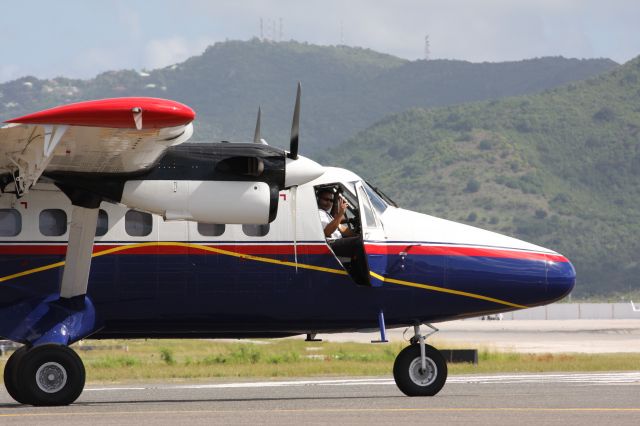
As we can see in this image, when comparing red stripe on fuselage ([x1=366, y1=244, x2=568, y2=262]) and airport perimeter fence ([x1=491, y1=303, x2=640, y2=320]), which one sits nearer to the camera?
red stripe on fuselage ([x1=366, y1=244, x2=568, y2=262])

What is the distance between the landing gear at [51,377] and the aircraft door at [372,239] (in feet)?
15.2

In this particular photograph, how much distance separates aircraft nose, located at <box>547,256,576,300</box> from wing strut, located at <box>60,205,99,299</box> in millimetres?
7076

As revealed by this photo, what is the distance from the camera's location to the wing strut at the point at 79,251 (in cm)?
1775

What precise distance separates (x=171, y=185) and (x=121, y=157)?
36.7 inches

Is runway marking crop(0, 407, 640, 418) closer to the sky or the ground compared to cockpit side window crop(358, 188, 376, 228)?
closer to the ground

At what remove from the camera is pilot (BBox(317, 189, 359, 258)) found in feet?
63.1

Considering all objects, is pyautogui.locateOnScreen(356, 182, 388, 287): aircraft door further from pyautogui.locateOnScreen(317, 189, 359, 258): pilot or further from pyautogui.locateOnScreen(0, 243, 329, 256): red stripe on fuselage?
pyautogui.locateOnScreen(0, 243, 329, 256): red stripe on fuselage

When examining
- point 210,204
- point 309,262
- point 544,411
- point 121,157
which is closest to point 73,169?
point 121,157

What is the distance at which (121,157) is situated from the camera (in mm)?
16359

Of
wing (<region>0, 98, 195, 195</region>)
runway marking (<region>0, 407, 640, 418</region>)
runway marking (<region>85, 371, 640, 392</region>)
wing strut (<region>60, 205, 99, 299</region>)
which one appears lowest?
runway marking (<region>0, 407, 640, 418</region>)

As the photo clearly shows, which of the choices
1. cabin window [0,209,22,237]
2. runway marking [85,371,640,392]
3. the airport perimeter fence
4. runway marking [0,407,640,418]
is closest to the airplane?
cabin window [0,209,22,237]

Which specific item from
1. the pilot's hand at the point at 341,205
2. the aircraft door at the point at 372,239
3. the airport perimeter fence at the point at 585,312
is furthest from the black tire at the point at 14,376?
the airport perimeter fence at the point at 585,312

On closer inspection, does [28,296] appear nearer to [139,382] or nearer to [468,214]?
[139,382]

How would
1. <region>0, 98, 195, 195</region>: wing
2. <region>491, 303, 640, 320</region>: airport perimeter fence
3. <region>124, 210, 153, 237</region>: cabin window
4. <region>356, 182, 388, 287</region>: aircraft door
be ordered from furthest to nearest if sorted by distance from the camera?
<region>491, 303, 640, 320</region>: airport perimeter fence < <region>356, 182, 388, 287</region>: aircraft door < <region>124, 210, 153, 237</region>: cabin window < <region>0, 98, 195, 195</region>: wing
